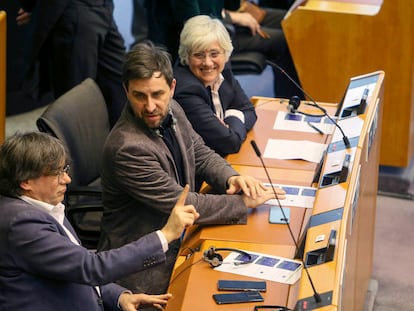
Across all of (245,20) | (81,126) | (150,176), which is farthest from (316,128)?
(245,20)

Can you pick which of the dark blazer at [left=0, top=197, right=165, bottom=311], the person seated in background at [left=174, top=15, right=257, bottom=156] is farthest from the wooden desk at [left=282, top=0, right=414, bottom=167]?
the dark blazer at [left=0, top=197, right=165, bottom=311]

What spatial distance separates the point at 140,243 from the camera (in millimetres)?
2928

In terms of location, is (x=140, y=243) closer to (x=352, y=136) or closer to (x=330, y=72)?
(x=352, y=136)

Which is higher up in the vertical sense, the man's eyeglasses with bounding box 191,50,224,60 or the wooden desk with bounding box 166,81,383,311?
the man's eyeglasses with bounding box 191,50,224,60

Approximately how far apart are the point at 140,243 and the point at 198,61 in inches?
59.8

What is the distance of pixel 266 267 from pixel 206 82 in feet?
4.34

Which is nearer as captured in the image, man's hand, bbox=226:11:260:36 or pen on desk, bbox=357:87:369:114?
pen on desk, bbox=357:87:369:114

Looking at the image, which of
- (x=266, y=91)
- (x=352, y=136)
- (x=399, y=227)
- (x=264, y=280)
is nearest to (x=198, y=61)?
(x=352, y=136)

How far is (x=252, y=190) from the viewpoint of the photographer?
3613mm

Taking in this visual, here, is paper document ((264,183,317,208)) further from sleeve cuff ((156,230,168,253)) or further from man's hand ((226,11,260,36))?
man's hand ((226,11,260,36))

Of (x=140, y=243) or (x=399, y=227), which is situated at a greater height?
(x=140, y=243)

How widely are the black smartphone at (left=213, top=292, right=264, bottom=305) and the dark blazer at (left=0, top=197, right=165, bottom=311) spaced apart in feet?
1.09

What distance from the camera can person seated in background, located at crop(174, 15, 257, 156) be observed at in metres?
4.22

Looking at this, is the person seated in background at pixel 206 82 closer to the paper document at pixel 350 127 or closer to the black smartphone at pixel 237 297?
the paper document at pixel 350 127
